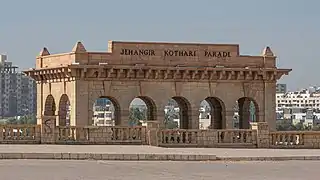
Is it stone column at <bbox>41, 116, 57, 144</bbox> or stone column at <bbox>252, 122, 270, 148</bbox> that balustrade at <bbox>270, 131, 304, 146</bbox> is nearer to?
stone column at <bbox>252, 122, 270, 148</bbox>

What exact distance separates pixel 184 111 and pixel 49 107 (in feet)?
25.5

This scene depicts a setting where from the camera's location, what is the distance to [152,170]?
78.0ft

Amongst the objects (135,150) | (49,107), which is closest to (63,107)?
(49,107)

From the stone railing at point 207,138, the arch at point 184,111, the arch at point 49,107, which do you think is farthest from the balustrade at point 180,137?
the arch at point 49,107

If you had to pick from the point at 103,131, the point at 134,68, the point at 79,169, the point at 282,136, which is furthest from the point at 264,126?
the point at 79,169

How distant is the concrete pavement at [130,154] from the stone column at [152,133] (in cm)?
160

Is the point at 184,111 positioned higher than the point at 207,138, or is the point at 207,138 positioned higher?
the point at 184,111

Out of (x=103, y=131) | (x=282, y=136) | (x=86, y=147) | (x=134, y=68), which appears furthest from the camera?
(x=134, y=68)

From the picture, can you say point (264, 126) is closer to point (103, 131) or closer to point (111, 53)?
point (103, 131)

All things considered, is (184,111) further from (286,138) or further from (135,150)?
(135,150)

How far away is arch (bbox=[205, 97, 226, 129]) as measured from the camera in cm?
4994

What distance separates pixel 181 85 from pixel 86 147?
672 inches

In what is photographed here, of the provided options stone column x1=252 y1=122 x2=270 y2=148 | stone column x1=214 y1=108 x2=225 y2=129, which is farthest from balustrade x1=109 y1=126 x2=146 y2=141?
stone column x1=214 y1=108 x2=225 y2=129

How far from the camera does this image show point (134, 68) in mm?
46906
